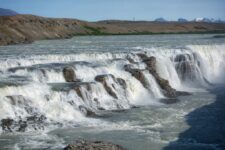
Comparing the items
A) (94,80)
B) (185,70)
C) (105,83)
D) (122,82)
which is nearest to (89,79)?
(94,80)

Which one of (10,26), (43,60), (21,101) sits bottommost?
(21,101)

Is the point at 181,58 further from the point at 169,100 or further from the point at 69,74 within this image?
the point at 69,74

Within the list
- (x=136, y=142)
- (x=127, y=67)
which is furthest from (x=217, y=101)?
(x=136, y=142)

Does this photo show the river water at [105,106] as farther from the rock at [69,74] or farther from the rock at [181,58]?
the rock at [181,58]

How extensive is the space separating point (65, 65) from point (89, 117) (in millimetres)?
6307

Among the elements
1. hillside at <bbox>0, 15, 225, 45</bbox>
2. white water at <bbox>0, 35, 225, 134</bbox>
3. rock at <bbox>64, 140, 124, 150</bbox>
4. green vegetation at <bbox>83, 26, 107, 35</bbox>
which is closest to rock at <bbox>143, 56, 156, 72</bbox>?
white water at <bbox>0, 35, 225, 134</bbox>

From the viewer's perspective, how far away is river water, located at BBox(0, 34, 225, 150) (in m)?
15.2

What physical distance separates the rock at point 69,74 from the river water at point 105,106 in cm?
23

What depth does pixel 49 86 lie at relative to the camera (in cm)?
2038

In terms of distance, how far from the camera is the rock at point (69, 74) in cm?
2305

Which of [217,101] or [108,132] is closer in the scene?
[108,132]

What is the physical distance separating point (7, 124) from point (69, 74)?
713cm

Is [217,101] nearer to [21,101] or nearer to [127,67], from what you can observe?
[127,67]

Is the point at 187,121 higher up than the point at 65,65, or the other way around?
the point at 65,65
